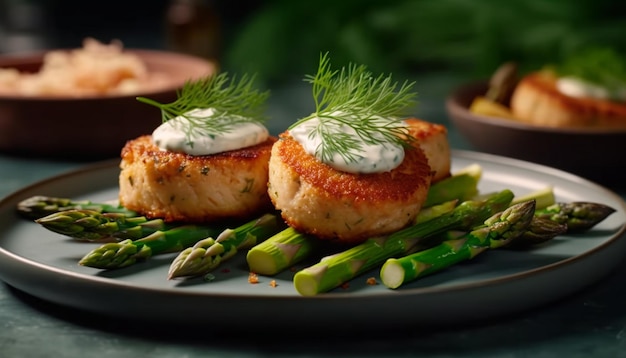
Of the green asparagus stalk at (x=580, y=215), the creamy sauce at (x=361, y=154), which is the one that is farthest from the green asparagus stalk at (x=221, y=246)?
the green asparagus stalk at (x=580, y=215)

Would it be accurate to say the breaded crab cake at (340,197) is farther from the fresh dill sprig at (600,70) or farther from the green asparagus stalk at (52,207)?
the fresh dill sprig at (600,70)

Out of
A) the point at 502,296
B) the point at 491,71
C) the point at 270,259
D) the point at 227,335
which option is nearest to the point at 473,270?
the point at 502,296

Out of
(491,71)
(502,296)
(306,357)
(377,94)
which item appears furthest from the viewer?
(491,71)

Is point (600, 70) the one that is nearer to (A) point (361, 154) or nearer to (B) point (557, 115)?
(B) point (557, 115)

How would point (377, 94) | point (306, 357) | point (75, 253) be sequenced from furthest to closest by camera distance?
1. point (377, 94)
2. point (75, 253)
3. point (306, 357)

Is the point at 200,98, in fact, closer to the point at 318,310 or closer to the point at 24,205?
the point at 24,205

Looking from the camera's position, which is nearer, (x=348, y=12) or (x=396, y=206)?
(x=396, y=206)
